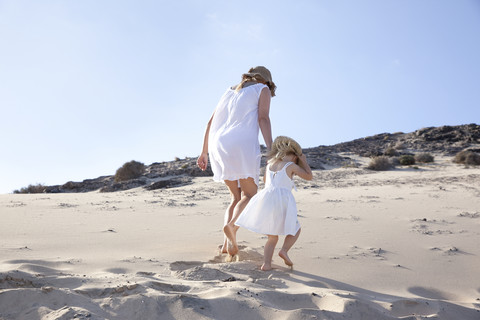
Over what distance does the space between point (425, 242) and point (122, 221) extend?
3703 millimetres

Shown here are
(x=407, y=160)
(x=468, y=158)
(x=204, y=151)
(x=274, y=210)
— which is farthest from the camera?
(x=468, y=158)

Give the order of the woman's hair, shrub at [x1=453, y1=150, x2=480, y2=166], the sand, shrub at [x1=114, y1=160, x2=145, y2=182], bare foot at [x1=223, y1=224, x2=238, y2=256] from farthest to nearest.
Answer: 1. shrub at [x1=114, y1=160, x2=145, y2=182]
2. shrub at [x1=453, y1=150, x2=480, y2=166]
3. the woman's hair
4. bare foot at [x1=223, y1=224, x2=238, y2=256]
5. the sand

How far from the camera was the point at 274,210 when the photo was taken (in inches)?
140

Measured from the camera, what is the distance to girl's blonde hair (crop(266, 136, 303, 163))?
3811 mm

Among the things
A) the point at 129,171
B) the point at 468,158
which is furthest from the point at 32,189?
the point at 468,158

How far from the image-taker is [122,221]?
5.68m

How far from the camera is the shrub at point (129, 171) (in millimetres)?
16219

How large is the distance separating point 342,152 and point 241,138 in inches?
683

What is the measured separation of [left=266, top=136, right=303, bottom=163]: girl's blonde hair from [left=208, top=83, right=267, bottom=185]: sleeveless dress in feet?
0.56

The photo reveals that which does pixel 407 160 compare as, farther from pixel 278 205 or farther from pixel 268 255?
pixel 268 255

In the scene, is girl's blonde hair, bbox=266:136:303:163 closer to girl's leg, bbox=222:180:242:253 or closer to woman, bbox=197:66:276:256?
woman, bbox=197:66:276:256

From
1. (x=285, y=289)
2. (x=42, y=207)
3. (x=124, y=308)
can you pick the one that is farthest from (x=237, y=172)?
(x=42, y=207)

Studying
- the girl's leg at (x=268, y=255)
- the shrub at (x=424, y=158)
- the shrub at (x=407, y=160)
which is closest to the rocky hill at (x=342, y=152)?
the shrub at (x=407, y=160)

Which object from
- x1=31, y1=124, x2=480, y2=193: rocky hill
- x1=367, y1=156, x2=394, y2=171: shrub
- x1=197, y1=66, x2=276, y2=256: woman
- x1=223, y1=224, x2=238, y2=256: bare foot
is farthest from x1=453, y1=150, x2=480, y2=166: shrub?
x1=223, y1=224, x2=238, y2=256: bare foot
